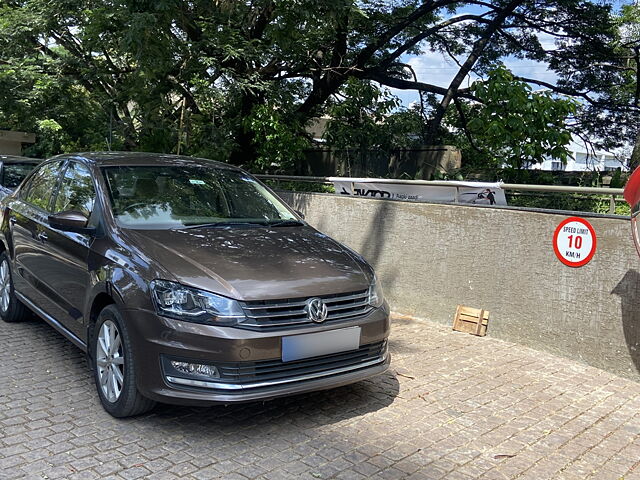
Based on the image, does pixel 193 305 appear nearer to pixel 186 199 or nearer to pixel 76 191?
pixel 186 199

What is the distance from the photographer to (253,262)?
12.9 feet

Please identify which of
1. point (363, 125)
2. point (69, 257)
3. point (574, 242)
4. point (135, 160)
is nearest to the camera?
point (69, 257)

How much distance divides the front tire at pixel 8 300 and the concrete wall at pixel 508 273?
12.2 ft

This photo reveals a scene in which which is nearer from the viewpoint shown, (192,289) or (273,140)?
(192,289)

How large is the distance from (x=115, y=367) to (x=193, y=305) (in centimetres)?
78

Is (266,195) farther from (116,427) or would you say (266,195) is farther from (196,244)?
(116,427)

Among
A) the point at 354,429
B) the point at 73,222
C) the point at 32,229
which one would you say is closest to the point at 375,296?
the point at 354,429

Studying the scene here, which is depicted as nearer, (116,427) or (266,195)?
(116,427)

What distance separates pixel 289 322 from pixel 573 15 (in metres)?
12.8

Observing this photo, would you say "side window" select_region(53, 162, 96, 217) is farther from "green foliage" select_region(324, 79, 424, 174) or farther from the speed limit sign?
"green foliage" select_region(324, 79, 424, 174)

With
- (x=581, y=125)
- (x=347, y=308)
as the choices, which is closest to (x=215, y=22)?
(x=347, y=308)

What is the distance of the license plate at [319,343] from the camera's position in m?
3.67

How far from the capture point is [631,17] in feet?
36.9

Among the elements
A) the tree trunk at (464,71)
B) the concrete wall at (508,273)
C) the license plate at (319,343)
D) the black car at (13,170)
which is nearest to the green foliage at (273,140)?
the concrete wall at (508,273)
